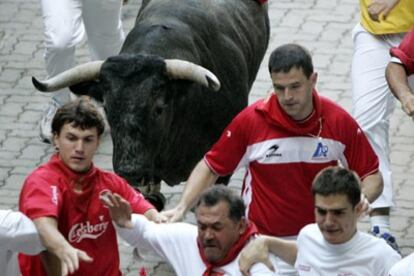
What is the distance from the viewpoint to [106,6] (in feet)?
48.8

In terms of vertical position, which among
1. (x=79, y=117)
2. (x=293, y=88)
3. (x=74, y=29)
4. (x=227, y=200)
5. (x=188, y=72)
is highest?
(x=79, y=117)

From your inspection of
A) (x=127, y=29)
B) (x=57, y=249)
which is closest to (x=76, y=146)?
(x=57, y=249)

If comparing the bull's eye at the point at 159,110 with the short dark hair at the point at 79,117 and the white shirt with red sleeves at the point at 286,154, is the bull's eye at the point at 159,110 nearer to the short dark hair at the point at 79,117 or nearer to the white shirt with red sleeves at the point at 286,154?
the white shirt with red sleeves at the point at 286,154

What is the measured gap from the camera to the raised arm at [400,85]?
10641 mm

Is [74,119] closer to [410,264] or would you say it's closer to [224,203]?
[224,203]

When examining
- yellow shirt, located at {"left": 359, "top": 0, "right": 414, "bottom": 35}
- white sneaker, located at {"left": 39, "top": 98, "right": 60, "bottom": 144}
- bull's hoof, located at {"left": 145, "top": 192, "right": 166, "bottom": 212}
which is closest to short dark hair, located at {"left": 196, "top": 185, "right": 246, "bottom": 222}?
bull's hoof, located at {"left": 145, "top": 192, "right": 166, "bottom": 212}

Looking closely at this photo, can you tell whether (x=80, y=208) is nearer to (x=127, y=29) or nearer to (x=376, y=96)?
(x=376, y=96)

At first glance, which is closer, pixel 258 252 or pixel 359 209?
pixel 258 252

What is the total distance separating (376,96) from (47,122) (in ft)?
13.3

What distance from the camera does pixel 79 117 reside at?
9.48 metres

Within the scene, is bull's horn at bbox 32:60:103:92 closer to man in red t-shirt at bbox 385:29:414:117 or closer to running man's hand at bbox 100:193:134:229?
man in red t-shirt at bbox 385:29:414:117

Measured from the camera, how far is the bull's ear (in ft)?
39.8

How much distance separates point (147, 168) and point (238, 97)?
1.46 metres

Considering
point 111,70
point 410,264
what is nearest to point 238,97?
point 111,70
